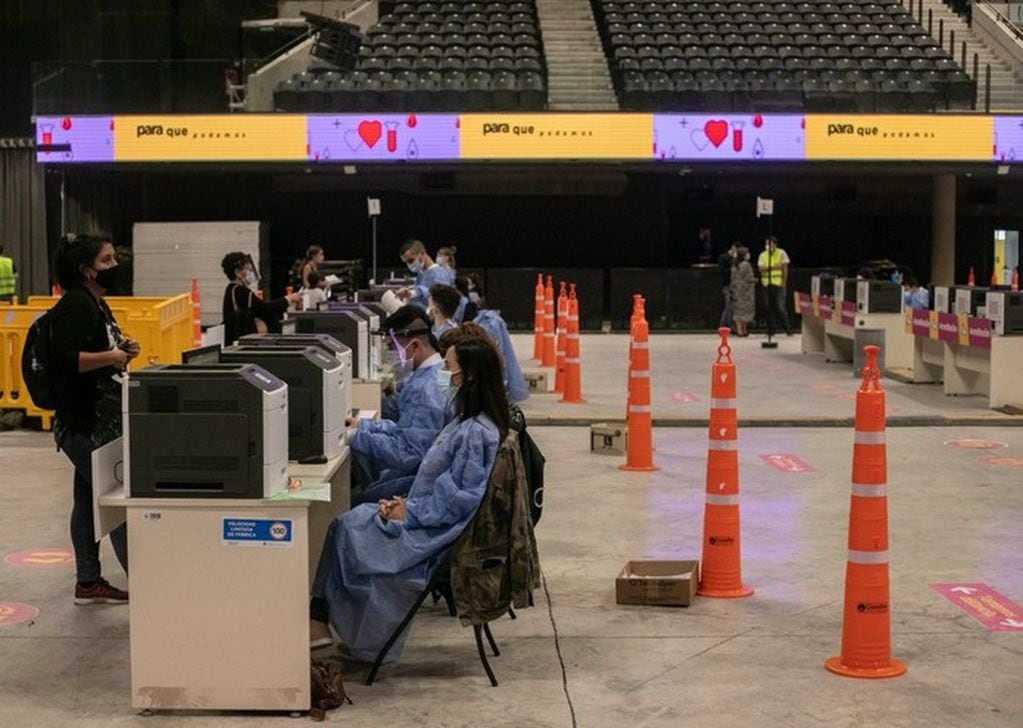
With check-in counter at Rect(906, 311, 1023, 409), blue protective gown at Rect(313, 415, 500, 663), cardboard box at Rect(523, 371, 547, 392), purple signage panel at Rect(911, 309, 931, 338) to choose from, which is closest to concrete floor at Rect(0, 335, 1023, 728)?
blue protective gown at Rect(313, 415, 500, 663)

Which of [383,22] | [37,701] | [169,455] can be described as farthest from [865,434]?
[383,22]

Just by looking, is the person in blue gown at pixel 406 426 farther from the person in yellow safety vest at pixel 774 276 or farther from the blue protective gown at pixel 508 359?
the person in yellow safety vest at pixel 774 276

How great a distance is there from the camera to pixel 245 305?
12852mm

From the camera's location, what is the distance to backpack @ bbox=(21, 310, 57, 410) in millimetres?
7629

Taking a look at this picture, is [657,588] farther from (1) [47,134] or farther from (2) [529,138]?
(1) [47,134]

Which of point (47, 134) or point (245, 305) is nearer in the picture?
point (245, 305)

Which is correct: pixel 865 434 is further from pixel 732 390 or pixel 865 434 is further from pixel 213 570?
pixel 213 570

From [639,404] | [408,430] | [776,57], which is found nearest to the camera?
[408,430]

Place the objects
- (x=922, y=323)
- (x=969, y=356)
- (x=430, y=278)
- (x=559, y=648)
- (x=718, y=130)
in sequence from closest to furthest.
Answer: (x=559, y=648) → (x=430, y=278) → (x=969, y=356) → (x=922, y=323) → (x=718, y=130)

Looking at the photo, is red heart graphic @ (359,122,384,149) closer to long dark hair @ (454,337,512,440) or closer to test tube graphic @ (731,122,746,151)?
test tube graphic @ (731,122,746,151)

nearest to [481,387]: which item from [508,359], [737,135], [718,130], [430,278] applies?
[508,359]

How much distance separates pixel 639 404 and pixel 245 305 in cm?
342

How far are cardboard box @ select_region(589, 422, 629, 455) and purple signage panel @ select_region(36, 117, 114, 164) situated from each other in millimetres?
15465

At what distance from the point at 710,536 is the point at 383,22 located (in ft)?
85.8
